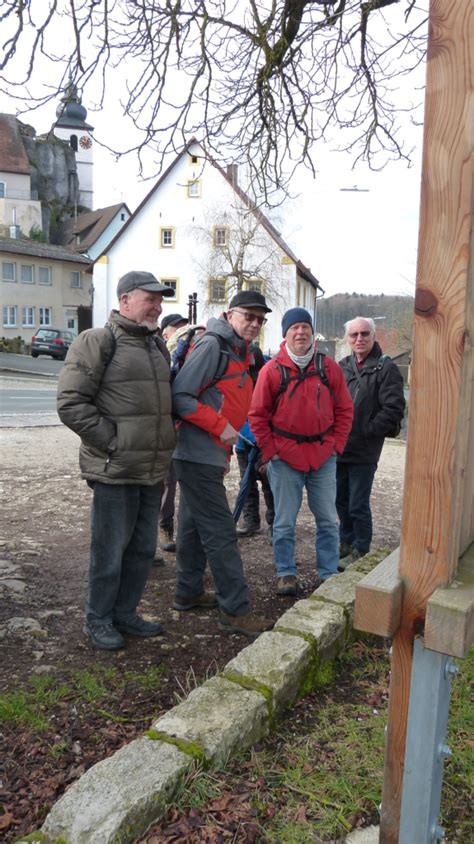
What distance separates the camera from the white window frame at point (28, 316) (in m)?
50.6

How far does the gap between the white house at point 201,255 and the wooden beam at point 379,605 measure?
34.1 metres

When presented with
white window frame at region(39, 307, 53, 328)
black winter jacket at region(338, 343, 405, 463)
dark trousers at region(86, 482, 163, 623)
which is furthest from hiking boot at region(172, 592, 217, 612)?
white window frame at region(39, 307, 53, 328)

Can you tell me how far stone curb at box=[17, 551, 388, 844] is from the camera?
1.98 metres

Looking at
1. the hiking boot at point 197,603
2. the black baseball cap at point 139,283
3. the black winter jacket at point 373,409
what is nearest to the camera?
the black baseball cap at point 139,283

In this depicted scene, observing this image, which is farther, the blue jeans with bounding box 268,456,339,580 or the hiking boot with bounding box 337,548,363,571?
the hiking boot with bounding box 337,548,363,571

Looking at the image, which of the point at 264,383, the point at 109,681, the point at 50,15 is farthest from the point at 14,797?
the point at 50,15

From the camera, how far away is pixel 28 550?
5.14 m

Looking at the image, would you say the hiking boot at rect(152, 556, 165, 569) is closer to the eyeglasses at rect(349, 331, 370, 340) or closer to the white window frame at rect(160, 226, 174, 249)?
the eyeglasses at rect(349, 331, 370, 340)

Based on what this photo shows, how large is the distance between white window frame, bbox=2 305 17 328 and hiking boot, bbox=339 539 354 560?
156 ft

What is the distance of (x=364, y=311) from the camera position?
37.1 meters

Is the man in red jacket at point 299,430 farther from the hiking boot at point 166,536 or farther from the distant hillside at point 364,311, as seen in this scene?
the distant hillside at point 364,311

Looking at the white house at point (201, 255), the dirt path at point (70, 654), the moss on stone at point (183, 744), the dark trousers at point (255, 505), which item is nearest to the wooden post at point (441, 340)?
the moss on stone at point (183, 744)

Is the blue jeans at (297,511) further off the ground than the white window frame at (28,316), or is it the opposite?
the white window frame at (28,316)

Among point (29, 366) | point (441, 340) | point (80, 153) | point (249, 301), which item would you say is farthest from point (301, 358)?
point (80, 153)
